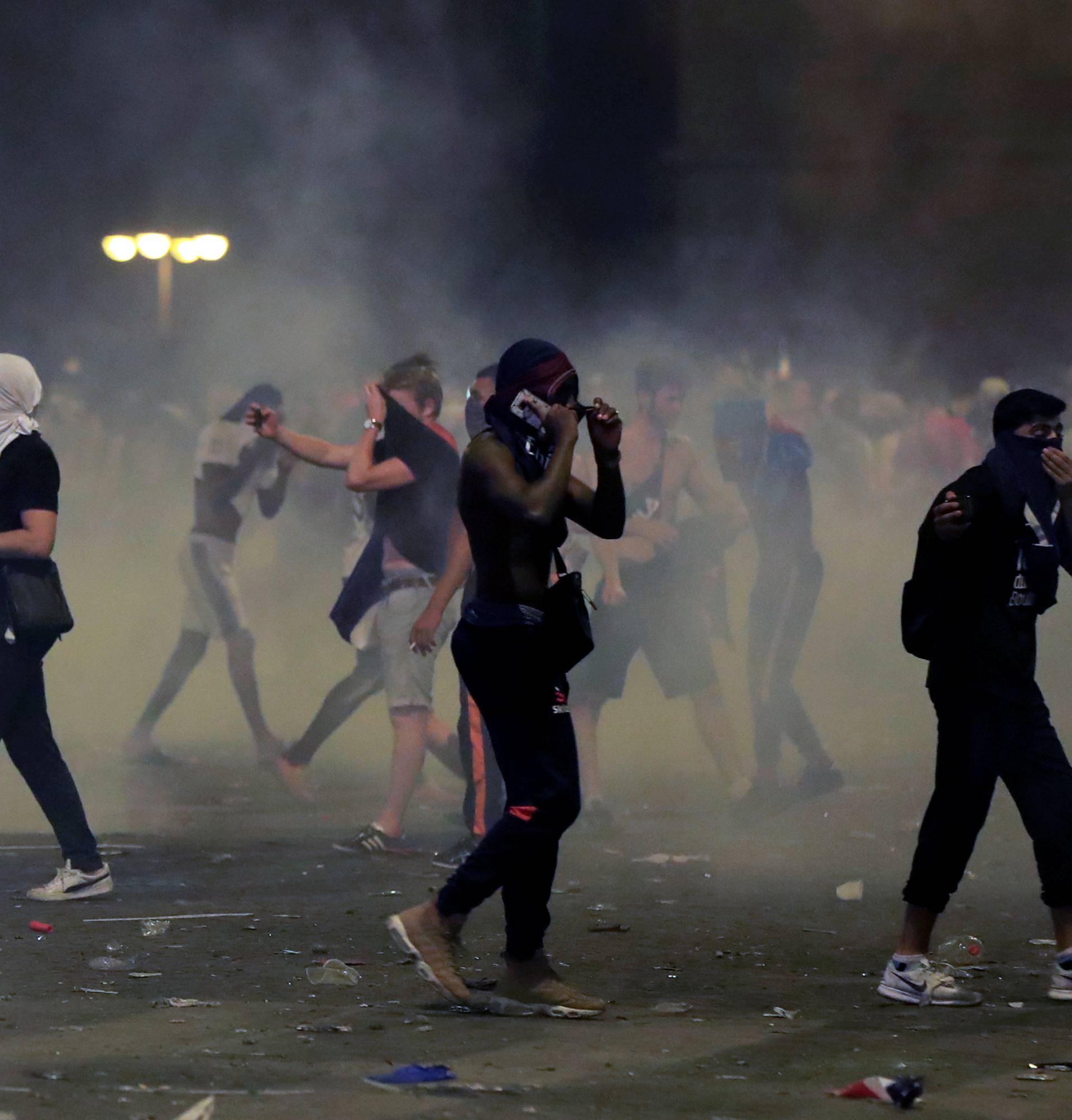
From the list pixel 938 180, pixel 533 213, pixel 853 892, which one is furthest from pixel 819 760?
pixel 533 213

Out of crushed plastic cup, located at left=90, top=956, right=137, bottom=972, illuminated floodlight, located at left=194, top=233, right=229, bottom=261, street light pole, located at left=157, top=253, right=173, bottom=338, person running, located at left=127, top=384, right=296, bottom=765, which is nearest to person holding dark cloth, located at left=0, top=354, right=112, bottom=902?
crushed plastic cup, located at left=90, top=956, right=137, bottom=972

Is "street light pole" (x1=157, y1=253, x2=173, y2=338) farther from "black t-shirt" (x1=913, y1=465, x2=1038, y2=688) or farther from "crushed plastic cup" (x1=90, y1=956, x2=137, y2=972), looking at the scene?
"black t-shirt" (x1=913, y1=465, x2=1038, y2=688)

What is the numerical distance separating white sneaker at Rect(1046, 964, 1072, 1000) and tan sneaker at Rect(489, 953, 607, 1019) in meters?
1.07

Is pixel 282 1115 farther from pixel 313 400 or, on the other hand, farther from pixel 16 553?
pixel 313 400

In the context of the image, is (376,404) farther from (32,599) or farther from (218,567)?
(218,567)

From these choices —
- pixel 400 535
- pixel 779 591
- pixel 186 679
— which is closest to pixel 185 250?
pixel 186 679

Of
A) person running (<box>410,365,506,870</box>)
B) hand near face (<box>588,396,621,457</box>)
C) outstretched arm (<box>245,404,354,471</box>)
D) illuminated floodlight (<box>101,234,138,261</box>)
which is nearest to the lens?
hand near face (<box>588,396,621,457</box>)

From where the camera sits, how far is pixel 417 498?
24.9 feet

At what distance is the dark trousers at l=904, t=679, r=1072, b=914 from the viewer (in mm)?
4941

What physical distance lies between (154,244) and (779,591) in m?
5.05

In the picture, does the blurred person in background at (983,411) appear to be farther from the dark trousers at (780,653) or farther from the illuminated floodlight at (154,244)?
the illuminated floodlight at (154,244)

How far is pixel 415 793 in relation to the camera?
9.13 m

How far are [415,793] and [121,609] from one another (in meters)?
2.75

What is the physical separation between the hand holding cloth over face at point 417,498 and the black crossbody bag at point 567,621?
2922 mm
